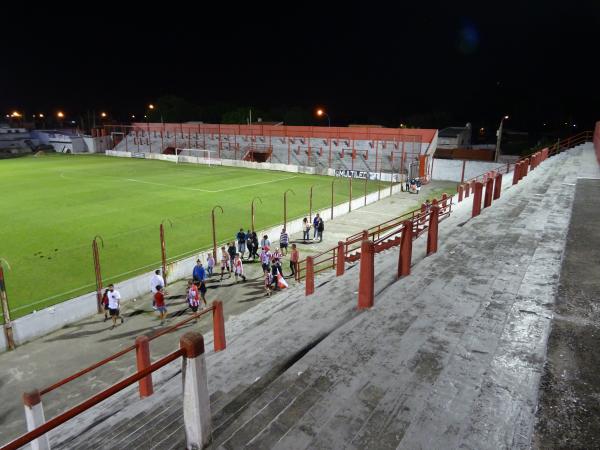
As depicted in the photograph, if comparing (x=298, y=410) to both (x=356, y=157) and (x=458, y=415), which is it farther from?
(x=356, y=157)

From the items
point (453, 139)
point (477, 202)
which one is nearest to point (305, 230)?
point (477, 202)

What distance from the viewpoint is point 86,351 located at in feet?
38.8

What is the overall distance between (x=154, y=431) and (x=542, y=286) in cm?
681

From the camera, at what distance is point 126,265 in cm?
1862

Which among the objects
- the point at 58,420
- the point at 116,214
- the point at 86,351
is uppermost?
the point at 58,420

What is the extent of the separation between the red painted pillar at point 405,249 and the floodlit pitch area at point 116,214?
12183 millimetres

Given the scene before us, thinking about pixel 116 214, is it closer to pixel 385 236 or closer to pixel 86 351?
pixel 86 351

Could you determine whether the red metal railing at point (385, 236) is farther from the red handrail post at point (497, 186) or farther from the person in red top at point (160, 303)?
the person in red top at point (160, 303)

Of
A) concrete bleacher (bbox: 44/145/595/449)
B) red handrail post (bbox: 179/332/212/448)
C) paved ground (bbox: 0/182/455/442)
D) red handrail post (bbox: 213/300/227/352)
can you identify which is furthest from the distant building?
red handrail post (bbox: 179/332/212/448)

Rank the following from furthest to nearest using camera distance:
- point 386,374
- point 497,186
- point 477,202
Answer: point 497,186 < point 477,202 < point 386,374

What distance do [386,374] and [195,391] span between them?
2.45 m

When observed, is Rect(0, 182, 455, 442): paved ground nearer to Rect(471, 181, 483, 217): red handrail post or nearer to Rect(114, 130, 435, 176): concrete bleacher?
Rect(471, 181, 483, 217): red handrail post

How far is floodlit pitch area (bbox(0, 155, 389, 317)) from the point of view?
1773cm

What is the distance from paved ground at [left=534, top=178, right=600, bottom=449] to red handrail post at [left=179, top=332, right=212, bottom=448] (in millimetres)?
3033
